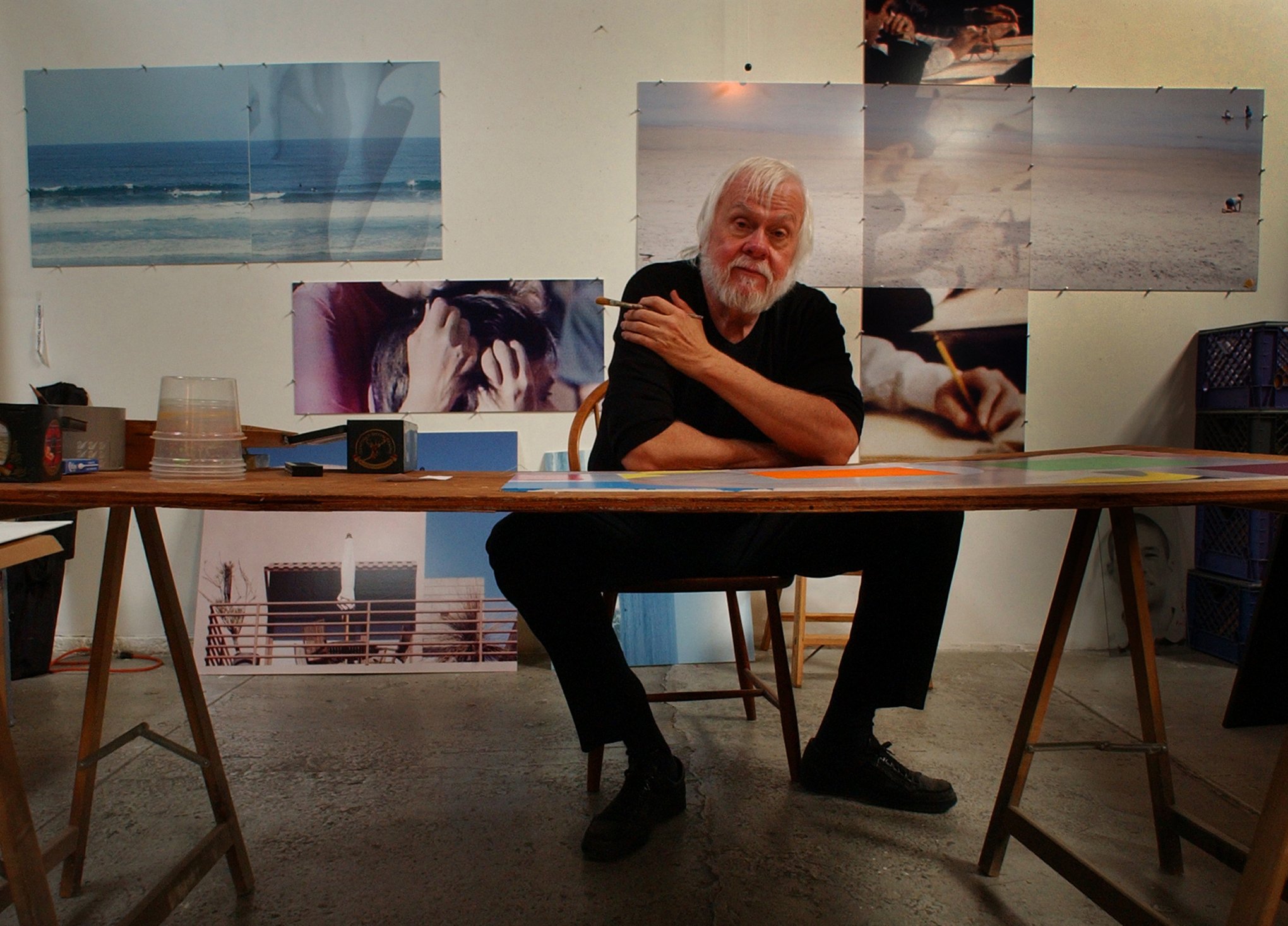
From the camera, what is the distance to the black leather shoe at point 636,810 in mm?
1475

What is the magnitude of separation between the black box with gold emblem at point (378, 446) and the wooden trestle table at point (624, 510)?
0.05 m

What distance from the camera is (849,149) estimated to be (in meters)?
2.90

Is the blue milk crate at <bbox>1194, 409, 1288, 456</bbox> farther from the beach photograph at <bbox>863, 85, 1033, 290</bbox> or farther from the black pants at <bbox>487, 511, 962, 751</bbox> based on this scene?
the black pants at <bbox>487, 511, 962, 751</bbox>

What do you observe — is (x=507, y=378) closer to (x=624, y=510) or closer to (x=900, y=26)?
(x=900, y=26)

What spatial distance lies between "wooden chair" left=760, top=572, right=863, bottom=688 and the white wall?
0.65m

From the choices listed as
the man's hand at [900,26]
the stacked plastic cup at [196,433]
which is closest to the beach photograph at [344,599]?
the stacked plastic cup at [196,433]

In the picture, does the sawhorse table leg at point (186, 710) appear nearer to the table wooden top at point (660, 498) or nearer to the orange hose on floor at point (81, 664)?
the table wooden top at point (660, 498)

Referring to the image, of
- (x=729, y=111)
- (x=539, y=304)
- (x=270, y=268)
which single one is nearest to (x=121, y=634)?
(x=270, y=268)

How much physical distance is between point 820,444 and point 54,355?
9.58 feet

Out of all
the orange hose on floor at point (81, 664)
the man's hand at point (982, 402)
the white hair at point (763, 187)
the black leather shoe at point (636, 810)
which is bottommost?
the orange hose on floor at point (81, 664)

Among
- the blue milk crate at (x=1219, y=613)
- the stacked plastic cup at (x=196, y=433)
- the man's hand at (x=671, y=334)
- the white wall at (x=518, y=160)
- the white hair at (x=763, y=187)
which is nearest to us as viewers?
the stacked plastic cup at (x=196, y=433)

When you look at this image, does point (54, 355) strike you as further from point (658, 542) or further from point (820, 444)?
point (820, 444)

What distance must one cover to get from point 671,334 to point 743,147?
5.12 feet

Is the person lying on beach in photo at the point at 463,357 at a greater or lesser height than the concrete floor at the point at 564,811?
greater
